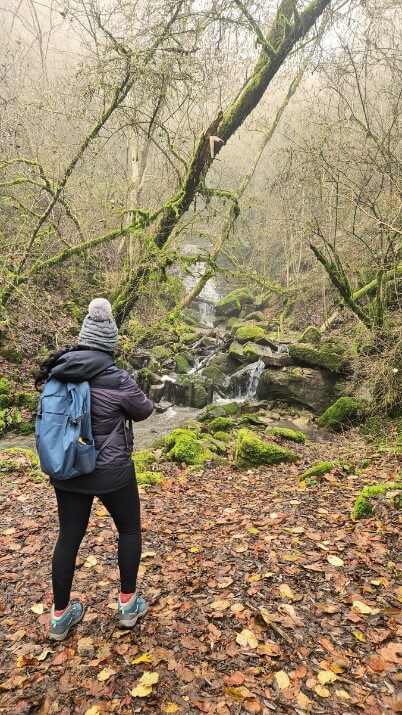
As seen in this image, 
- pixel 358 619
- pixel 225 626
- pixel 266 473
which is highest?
pixel 358 619

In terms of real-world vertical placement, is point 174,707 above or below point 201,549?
above

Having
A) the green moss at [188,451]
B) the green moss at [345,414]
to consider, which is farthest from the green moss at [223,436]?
Answer: the green moss at [345,414]

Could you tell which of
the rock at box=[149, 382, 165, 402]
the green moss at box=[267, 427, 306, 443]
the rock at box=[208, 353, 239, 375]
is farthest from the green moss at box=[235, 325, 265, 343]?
the green moss at box=[267, 427, 306, 443]

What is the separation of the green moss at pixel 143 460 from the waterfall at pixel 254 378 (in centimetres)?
703

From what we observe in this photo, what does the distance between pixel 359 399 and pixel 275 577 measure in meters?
7.50

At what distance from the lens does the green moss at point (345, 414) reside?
9750 mm

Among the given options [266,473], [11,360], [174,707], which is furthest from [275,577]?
[11,360]

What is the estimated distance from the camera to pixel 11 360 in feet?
37.3

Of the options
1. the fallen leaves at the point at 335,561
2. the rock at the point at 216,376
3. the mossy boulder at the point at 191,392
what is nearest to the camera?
the fallen leaves at the point at 335,561

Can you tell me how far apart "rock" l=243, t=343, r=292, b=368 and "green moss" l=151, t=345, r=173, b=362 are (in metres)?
3.22

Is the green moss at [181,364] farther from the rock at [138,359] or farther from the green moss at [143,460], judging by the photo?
the green moss at [143,460]

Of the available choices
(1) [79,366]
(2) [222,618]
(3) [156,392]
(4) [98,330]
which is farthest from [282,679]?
(3) [156,392]

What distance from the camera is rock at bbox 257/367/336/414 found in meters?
12.0

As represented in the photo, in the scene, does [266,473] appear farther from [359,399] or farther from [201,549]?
[359,399]
